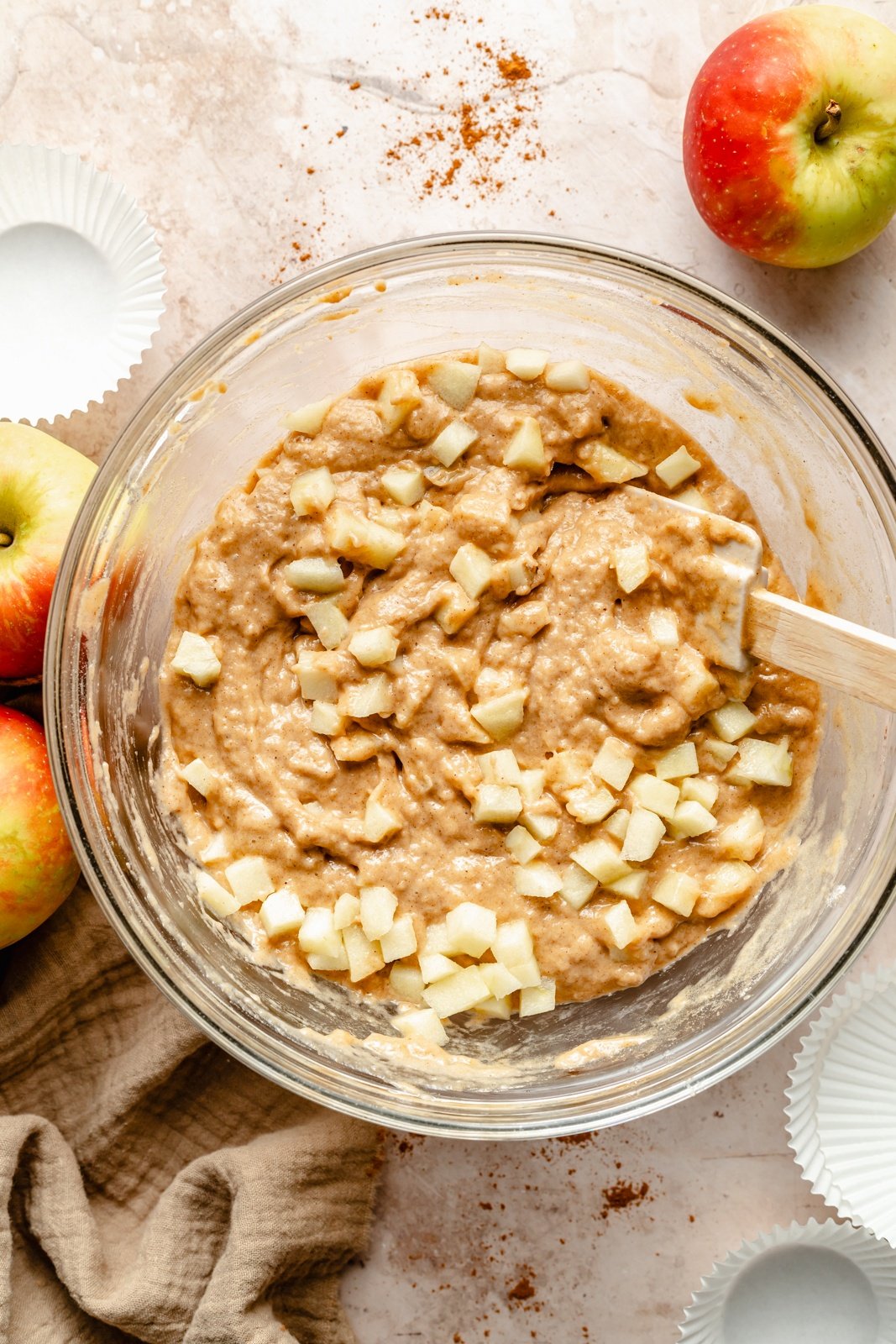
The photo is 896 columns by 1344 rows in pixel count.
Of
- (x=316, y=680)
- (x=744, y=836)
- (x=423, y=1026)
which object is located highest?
(x=316, y=680)

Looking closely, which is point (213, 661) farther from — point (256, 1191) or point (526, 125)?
point (526, 125)

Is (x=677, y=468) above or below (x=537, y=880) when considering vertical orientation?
above

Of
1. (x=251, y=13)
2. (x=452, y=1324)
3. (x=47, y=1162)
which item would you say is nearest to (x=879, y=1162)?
(x=452, y=1324)

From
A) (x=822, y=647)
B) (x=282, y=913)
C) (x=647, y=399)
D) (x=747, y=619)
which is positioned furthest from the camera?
(x=647, y=399)

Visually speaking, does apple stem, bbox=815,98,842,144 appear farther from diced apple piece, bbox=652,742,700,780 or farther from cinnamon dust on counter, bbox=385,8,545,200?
diced apple piece, bbox=652,742,700,780

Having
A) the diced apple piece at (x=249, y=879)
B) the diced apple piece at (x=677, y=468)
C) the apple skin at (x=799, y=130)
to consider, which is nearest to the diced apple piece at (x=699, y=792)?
the diced apple piece at (x=677, y=468)

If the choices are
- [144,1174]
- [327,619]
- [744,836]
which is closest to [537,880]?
[744,836]

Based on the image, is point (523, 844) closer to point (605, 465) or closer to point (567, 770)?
point (567, 770)
